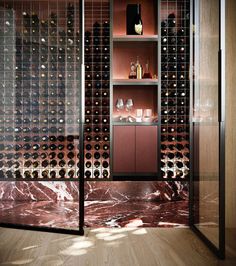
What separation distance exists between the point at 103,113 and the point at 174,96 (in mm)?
882

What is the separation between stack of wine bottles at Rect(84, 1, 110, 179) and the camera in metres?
4.78

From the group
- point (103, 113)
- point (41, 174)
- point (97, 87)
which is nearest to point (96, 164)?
point (103, 113)

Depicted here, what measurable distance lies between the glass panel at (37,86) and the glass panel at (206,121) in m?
1.07

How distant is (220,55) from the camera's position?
9.12ft

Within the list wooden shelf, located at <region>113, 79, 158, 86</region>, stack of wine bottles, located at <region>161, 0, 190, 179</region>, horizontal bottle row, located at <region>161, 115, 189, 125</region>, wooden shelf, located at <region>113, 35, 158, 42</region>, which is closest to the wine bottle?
wooden shelf, located at <region>113, 35, 158, 42</region>

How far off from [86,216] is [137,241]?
97cm

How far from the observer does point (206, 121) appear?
3.18 metres

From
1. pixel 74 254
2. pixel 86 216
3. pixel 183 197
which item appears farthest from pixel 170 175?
pixel 74 254

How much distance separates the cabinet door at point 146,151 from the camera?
482cm

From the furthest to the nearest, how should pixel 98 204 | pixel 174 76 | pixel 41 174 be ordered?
pixel 174 76 < pixel 98 204 < pixel 41 174

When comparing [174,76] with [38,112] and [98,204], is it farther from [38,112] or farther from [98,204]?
[38,112]

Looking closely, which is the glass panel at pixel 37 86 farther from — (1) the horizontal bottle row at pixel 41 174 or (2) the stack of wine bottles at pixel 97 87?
(2) the stack of wine bottles at pixel 97 87

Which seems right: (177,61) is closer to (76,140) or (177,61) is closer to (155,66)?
(155,66)

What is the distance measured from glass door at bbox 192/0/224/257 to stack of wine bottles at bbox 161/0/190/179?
1274 millimetres
